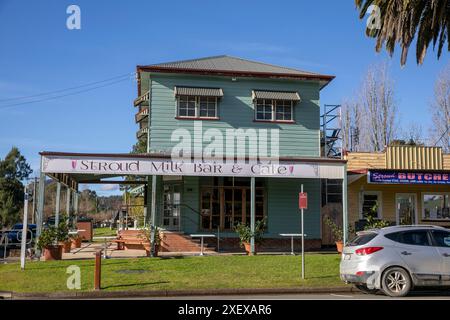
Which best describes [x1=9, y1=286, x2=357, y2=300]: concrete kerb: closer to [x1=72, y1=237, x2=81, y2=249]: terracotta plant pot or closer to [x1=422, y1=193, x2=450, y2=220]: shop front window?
[x1=72, y1=237, x2=81, y2=249]: terracotta plant pot

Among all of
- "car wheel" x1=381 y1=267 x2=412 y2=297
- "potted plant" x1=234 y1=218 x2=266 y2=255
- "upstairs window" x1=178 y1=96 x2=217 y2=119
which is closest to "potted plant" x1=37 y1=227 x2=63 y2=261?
"potted plant" x1=234 y1=218 x2=266 y2=255

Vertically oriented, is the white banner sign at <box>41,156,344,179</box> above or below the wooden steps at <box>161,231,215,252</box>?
above

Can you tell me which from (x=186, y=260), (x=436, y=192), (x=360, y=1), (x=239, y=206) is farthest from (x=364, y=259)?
(x=436, y=192)

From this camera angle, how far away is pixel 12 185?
57.3 m

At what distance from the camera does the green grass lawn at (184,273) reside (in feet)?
47.0

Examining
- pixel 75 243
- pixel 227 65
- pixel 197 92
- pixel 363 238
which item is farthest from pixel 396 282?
pixel 75 243

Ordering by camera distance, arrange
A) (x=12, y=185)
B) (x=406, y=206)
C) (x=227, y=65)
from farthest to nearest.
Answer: (x=12, y=185) < (x=406, y=206) < (x=227, y=65)

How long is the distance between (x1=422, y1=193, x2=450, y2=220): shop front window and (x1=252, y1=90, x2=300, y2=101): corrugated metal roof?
8.19 meters

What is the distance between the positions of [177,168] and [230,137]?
4.08 metres

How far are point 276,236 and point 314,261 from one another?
210 inches

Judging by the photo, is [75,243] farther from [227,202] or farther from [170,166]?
[170,166]

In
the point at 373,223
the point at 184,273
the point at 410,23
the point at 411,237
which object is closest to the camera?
the point at 411,237

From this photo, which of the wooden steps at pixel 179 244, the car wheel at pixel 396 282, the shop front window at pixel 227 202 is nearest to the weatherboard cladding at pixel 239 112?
the shop front window at pixel 227 202

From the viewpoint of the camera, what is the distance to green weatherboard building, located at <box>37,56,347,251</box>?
23.3m
